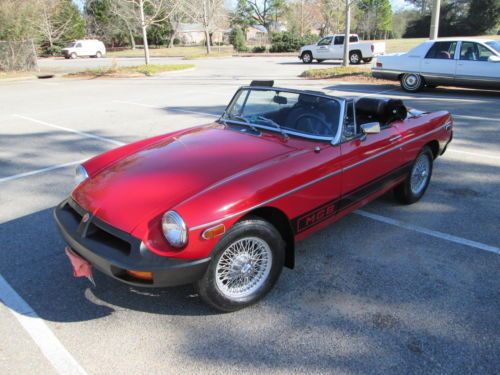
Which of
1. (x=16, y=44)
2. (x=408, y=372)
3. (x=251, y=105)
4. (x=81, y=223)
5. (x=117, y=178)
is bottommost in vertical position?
(x=408, y=372)

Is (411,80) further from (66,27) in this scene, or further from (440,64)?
(66,27)

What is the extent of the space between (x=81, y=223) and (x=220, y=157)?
1132 millimetres

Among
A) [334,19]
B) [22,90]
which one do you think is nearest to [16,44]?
[22,90]

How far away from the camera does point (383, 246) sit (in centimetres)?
384

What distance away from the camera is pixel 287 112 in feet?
13.0

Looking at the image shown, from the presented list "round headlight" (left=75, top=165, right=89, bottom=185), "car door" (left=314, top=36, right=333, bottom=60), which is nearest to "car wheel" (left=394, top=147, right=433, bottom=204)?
"round headlight" (left=75, top=165, right=89, bottom=185)

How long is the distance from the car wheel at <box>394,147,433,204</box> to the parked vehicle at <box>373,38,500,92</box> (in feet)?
29.7

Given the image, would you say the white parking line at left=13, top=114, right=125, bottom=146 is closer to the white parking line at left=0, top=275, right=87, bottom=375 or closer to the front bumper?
the white parking line at left=0, top=275, right=87, bottom=375

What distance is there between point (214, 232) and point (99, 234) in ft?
2.67

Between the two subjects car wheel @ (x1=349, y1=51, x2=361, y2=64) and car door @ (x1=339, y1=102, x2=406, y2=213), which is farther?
car wheel @ (x1=349, y1=51, x2=361, y2=64)

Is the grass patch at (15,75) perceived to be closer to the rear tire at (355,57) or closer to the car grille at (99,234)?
the rear tire at (355,57)

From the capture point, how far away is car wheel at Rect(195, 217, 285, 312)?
8.92 ft

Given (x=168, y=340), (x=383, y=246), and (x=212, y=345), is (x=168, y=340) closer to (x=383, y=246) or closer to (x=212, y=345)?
(x=212, y=345)

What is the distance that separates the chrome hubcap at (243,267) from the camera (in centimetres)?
285
